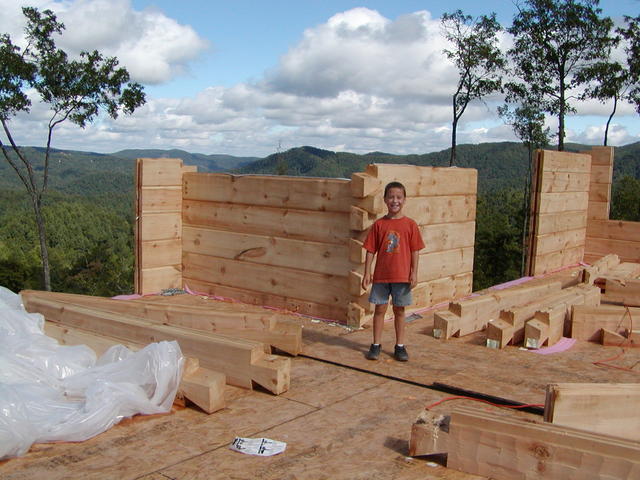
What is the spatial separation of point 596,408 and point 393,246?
7.16 feet

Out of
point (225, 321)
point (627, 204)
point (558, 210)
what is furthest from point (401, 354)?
point (627, 204)

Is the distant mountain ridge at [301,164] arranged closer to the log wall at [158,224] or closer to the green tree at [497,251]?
the log wall at [158,224]

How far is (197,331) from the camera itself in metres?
4.72

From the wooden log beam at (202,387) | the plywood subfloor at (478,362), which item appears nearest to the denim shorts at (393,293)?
→ the plywood subfloor at (478,362)

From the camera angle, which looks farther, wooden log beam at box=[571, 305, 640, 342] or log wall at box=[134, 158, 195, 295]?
log wall at box=[134, 158, 195, 295]

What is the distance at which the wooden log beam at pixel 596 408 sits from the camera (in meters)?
3.27

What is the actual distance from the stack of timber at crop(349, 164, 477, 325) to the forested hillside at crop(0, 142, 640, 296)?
3.11m

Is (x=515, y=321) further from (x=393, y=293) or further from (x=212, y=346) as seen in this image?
(x=212, y=346)

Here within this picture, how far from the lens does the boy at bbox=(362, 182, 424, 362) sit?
5.11 m

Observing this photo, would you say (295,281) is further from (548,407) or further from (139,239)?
(548,407)

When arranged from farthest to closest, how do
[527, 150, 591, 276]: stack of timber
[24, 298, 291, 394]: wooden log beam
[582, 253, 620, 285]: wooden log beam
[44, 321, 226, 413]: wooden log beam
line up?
[527, 150, 591, 276]: stack of timber < [582, 253, 620, 285]: wooden log beam < [24, 298, 291, 394]: wooden log beam < [44, 321, 226, 413]: wooden log beam

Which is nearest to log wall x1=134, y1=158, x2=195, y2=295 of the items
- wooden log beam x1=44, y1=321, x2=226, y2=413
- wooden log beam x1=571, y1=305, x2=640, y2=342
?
wooden log beam x1=44, y1=321, x2=226, y2=413

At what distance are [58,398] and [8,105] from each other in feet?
50.9

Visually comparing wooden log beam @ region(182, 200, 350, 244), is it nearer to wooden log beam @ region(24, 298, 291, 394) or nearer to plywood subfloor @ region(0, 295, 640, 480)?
plywood subfloor @ region(0, 295, 640, 480)
